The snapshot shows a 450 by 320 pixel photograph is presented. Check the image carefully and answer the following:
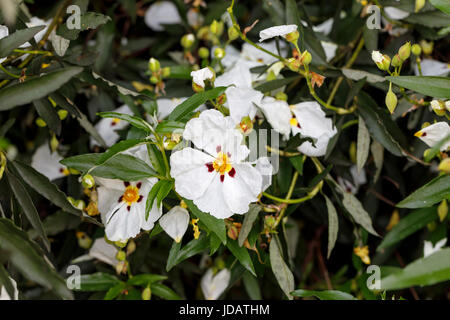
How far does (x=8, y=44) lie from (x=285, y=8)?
0.65 meters

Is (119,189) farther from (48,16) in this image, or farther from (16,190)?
(48,16)

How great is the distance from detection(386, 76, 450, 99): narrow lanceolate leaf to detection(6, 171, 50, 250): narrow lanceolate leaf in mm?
707

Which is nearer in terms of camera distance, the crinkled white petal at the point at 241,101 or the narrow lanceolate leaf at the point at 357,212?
the crinkled white petal at the point at 241,101

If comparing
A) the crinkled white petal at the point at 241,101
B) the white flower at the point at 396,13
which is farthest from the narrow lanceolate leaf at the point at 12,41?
the white flower at the point at 396,13

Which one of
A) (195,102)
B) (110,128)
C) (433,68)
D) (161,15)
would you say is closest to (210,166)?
(195,102)

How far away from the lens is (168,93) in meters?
1.38

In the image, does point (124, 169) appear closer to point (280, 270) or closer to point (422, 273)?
point (280, 270)

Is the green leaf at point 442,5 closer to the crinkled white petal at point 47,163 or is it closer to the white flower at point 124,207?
the white flower at point 124,207

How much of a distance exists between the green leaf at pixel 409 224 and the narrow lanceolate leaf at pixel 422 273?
0.50 m

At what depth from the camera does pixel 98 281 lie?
3.92 ft

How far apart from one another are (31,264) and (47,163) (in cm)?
54

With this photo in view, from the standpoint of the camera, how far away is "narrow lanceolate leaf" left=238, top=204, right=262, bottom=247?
1.02 metres

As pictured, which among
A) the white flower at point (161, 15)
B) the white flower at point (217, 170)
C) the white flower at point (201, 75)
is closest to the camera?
the white flower at point (217, 170)

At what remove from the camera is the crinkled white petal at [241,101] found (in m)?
1.03
